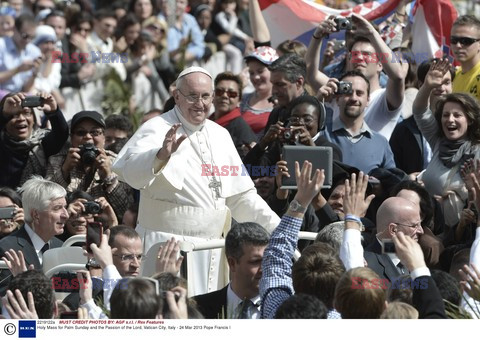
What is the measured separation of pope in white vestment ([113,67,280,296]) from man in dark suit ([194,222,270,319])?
3.87 feet

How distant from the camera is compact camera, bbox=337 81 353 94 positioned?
34.6ft

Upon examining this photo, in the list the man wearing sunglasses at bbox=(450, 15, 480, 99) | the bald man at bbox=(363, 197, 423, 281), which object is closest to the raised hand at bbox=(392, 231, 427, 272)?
the bald man at bbox=(363, 197, 423, 281)

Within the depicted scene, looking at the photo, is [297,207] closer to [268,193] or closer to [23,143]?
[268,193]

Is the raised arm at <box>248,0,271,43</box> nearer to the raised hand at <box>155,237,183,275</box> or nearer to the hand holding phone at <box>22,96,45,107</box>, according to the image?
the hand holding phone at <box>22,96,45,107</box>

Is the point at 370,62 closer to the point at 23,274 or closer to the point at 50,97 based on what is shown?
the point at 50,97

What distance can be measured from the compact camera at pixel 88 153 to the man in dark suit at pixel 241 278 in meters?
2.64

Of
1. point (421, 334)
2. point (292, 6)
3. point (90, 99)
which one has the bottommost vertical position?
point (421, 334)

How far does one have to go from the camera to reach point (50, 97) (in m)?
10.7

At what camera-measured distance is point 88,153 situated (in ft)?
33.6

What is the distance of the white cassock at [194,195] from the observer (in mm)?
9086

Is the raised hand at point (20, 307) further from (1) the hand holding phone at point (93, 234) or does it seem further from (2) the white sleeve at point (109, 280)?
(1) the hand holding phone at point (93, 234)

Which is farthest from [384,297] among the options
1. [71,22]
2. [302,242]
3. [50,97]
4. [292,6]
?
[71,22]

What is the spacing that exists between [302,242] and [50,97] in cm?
265

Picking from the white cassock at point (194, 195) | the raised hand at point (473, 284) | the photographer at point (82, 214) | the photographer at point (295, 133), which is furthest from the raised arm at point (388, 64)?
the raised hand at point (473, 284)
